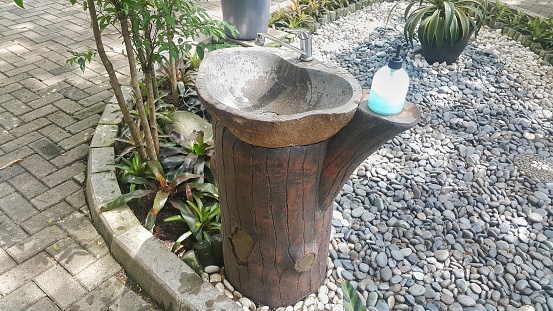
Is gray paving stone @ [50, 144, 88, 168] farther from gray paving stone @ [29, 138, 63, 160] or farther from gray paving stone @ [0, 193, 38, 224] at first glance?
gray paving stone @ [0, 193, 38, 224]

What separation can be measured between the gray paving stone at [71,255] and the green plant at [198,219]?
19.5 inches

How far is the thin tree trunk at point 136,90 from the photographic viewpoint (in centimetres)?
246

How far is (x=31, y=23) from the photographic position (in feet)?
18.0

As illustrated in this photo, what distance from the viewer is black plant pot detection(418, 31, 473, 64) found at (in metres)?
4.80

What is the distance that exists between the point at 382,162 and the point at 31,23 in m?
4.74

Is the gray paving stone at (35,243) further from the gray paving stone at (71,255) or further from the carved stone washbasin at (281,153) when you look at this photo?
the carved stone washbasin at (281,153)

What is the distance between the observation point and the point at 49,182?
3.05 m

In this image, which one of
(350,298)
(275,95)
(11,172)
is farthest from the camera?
(11,172)

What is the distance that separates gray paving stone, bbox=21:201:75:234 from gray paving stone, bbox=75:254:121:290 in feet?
1.65

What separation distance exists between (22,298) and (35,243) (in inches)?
16.0

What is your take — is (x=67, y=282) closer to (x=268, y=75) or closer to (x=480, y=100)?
(x=268, y=75)

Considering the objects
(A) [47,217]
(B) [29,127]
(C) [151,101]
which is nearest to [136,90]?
(C) [151,101]

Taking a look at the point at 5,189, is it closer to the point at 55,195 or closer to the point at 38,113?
the point at 55,195

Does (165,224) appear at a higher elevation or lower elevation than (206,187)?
lower
